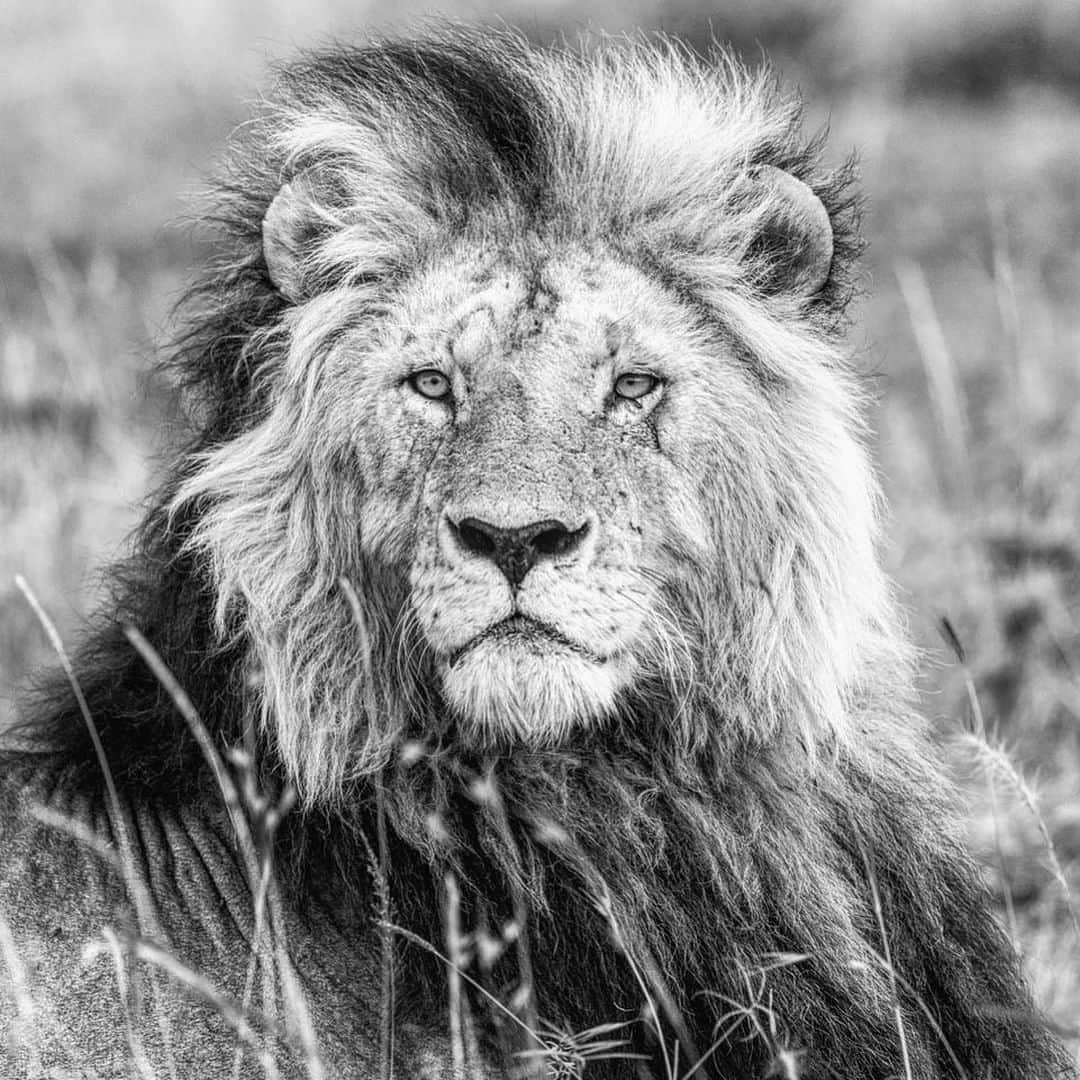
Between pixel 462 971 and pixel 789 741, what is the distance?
3.05ft

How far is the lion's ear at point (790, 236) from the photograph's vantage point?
4152 millimetres

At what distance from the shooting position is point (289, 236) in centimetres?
418

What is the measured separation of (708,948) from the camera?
3.89 meters

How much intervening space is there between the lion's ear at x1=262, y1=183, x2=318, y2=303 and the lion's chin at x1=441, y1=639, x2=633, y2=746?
1.08 m

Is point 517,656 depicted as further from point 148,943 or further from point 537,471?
point 148,943

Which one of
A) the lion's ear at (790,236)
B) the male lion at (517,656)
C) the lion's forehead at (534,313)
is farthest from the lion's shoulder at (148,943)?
the lion's ear at (790,236)

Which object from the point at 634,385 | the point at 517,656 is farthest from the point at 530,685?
the point at 634,385

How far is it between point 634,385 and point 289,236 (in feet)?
3.03

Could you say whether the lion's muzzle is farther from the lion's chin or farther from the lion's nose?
the lion's chin

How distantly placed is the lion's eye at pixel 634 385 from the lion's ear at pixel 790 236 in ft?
1.53

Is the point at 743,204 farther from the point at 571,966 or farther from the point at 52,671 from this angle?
the point at 52,671

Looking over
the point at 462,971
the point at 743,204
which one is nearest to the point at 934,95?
the point at 743,204

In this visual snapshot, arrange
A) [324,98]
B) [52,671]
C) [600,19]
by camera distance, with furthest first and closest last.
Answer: [600,19] → [52,671] → [324,98]

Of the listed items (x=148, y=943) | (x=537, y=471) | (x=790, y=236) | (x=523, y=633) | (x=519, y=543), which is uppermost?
(x=790, y=236)
